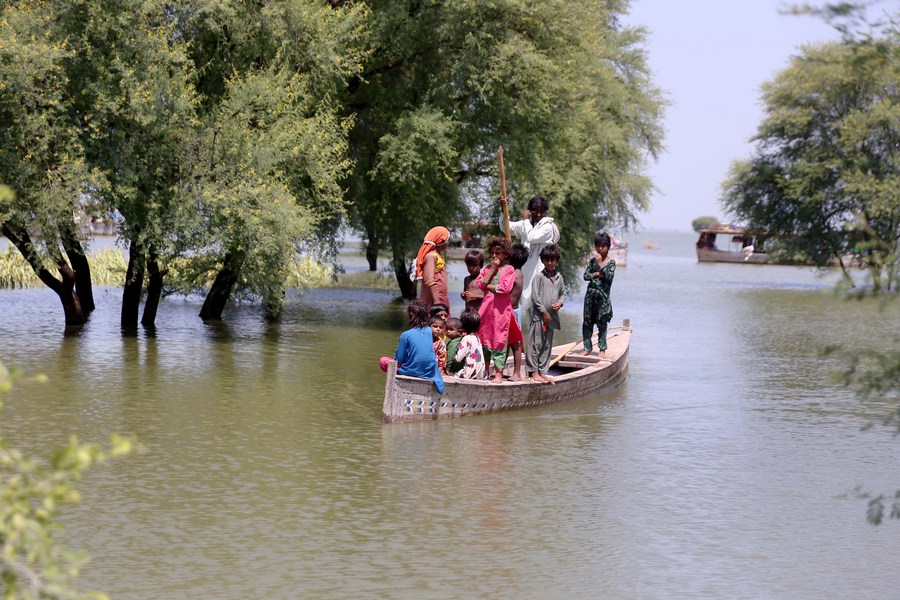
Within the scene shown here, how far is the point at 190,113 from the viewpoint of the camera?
21359 mm

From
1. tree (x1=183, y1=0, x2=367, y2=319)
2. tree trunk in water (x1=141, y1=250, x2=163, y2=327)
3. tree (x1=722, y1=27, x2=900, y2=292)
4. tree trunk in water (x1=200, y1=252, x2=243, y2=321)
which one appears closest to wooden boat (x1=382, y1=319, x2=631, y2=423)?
tree (x1=183, y1=0, x2=367, y2=319)

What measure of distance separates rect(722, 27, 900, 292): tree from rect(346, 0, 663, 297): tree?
22385 millimetres

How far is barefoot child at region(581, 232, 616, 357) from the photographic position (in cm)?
1792

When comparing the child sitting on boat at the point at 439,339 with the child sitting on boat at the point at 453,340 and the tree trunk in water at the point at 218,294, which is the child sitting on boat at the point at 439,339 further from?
the tree trunk in water at the point at 218,294

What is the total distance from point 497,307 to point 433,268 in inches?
41.8

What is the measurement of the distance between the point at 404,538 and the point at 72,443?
5.30m

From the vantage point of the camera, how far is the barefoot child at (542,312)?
1555cm

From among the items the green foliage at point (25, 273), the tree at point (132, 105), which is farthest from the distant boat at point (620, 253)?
the tree at point (132, 105)

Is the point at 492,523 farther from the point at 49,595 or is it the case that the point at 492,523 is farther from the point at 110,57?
the point at 110,57

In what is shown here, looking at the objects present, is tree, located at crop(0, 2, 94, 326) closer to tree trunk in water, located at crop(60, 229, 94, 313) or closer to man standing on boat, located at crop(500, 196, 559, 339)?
tree trunk in water, located at crop(60, 229, 94, 313)

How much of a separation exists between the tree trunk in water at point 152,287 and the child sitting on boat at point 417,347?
927 cm

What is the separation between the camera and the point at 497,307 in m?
15.1

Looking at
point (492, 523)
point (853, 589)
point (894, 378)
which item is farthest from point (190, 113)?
point (894, 378)

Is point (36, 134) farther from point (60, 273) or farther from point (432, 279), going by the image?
point (432, 279)
